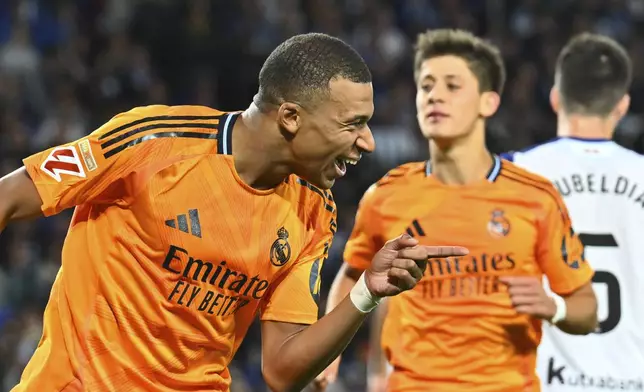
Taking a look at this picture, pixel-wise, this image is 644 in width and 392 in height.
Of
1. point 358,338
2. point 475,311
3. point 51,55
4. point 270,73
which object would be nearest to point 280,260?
point 270,73

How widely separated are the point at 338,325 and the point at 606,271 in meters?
2.31

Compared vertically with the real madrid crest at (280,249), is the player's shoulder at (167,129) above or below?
above

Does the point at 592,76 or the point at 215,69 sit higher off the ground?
the point at 592,76

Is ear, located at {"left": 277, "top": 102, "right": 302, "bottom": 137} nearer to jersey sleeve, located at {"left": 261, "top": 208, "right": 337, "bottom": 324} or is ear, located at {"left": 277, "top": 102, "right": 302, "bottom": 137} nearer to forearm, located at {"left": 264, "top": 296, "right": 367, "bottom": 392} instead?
jersey sleeve, located at {"left": 261, "top": 208, "right": 337, "bottom": 324}

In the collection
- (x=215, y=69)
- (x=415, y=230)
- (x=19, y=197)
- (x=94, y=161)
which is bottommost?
(x=215, y=69)

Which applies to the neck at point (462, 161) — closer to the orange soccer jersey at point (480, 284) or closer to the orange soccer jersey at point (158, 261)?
the orange soccer jersey at point (480, 284)

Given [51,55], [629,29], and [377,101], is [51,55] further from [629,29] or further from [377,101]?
[629,29]

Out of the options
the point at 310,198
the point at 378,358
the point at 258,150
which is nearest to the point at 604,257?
the point at 378,358

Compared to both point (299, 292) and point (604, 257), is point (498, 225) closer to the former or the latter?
point (604, 257)

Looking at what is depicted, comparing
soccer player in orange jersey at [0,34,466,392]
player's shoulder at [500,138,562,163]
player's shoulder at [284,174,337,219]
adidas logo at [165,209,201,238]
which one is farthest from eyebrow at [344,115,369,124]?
player's shoulder at [500,138,562,163]

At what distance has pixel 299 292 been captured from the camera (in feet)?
11.7

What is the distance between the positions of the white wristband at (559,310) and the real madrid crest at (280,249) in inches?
52.8

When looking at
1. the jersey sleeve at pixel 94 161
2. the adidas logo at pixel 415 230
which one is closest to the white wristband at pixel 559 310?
the adidas logo at pixel 415 230

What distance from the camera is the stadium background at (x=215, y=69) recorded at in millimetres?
9039
